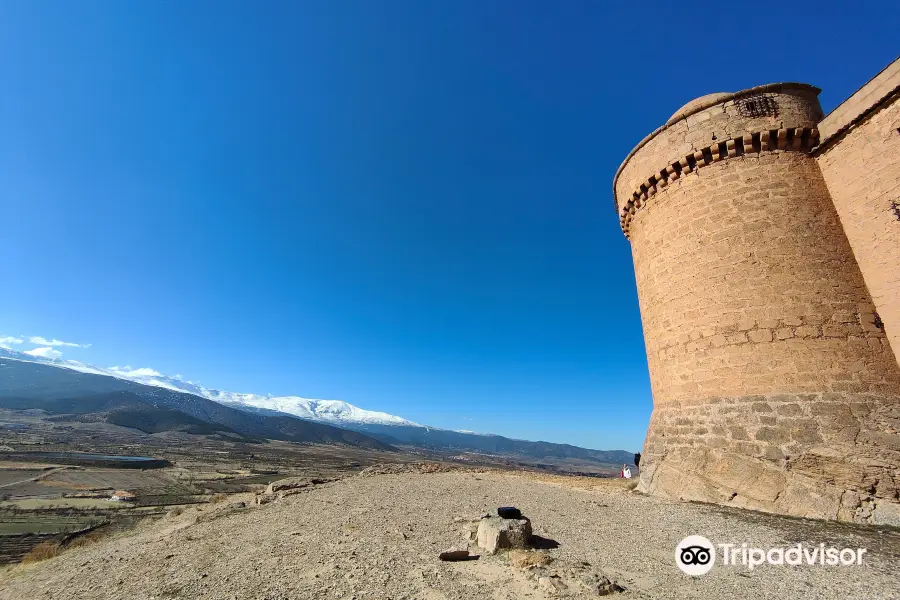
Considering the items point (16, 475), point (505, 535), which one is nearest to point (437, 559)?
point (505, 535)

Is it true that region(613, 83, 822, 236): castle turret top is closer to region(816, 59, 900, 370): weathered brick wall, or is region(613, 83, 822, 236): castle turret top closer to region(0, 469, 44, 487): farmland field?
region(816, 59, 900, 370): weathered brick wall

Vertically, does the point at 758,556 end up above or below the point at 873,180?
below

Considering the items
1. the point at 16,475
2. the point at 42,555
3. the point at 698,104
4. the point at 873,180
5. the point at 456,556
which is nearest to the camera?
the point at 456,556

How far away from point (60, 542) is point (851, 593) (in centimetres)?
2017

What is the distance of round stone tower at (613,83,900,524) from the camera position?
6.93 meters

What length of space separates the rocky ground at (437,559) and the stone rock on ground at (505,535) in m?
0.16

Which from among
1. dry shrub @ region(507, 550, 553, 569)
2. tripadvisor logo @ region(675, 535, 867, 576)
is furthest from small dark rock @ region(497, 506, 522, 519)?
tripadvisor logo @ region(675, 535, 867, 576)

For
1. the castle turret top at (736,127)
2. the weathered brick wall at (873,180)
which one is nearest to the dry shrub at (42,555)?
the castle turret top at (736,127)

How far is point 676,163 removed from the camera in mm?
9914

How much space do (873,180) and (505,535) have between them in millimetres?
10048

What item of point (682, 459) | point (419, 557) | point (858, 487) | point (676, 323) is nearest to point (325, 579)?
point (419, 557)

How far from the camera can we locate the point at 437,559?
16.2 feet

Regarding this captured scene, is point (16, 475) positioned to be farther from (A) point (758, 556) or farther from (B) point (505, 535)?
(A) point (758, 556)

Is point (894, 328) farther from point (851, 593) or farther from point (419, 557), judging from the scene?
point (419, 557)
